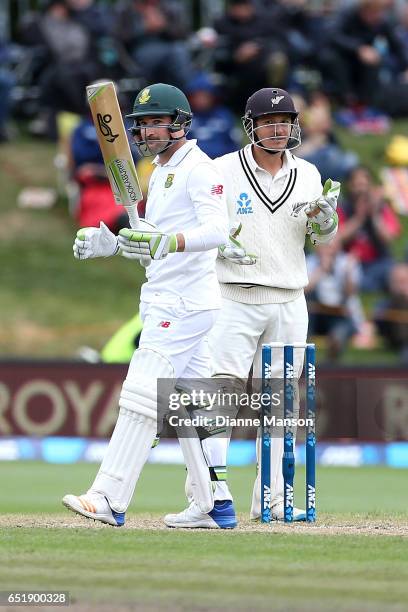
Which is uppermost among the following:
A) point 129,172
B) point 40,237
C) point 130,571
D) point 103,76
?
point 103,76

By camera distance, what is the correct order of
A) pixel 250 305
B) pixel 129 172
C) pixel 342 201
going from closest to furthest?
pixel 129 172 < pixel 250 305 < pixel 342 201

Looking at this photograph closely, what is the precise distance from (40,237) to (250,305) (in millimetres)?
8726

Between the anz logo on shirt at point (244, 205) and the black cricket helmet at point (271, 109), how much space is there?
247 millimetres

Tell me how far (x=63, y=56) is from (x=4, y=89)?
2.44 ft

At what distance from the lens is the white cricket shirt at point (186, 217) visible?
6613 mm

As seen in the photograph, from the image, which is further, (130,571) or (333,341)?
(333,341)

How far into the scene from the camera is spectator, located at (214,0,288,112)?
16547mm

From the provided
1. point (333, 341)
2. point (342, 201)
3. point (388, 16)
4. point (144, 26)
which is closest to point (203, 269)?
point (333, 341)

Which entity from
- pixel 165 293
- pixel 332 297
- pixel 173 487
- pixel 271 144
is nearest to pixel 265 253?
pixel 271 144

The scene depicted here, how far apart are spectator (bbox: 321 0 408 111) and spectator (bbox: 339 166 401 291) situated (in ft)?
9.10

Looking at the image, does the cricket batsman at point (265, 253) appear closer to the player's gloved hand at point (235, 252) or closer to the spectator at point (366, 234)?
the player's gloved hand at point (235, 252)

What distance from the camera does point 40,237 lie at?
614 inches

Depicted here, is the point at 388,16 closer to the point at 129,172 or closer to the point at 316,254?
the point at 316,254

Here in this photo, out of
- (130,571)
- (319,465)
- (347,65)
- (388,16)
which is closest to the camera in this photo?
(130,571)
